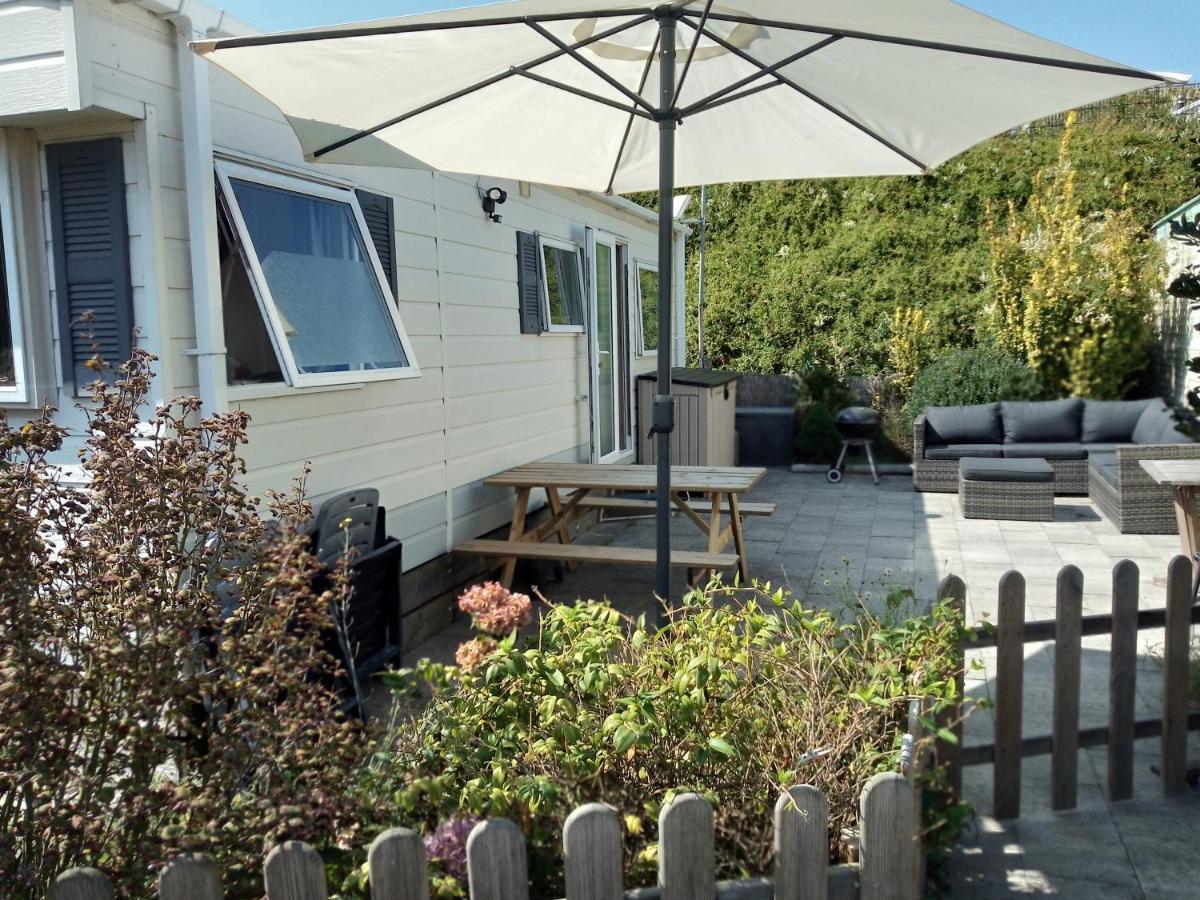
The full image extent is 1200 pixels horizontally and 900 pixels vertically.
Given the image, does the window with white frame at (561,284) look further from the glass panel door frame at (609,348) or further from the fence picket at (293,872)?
the fence picket at (293,872)

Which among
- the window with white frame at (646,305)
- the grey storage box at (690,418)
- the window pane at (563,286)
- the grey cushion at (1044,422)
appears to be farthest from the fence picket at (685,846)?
the grey cushion at (1044,422)

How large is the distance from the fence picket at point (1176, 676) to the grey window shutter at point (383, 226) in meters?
3.63

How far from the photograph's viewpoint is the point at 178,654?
1.89 m

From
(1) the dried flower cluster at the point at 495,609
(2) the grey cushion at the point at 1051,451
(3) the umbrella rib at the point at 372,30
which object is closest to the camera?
(1) the dried flower cluster at the point at 495,609

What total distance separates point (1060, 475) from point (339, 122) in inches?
344

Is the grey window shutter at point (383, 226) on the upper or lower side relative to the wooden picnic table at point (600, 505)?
upper

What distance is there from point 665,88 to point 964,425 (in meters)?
8.31

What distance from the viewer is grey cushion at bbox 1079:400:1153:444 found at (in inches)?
402

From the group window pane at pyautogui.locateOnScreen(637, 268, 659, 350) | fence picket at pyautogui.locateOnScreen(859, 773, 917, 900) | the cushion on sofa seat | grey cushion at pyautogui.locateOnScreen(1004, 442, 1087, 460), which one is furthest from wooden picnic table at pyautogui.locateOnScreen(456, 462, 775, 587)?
grey cushion at pyautogui.locateOnScreen(1004, 442, 1087, 460)

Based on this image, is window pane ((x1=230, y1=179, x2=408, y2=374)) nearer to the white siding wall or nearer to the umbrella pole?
the white siding wall

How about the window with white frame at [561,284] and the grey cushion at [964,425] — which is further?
the grey cushion at [964,425]

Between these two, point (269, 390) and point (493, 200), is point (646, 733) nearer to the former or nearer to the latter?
point (269, 390)

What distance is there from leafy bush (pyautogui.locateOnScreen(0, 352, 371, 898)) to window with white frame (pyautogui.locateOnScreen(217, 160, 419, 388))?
187cm

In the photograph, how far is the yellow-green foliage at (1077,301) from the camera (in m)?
11.4
